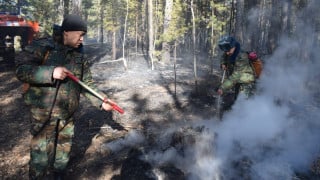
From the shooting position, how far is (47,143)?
381 centimetres

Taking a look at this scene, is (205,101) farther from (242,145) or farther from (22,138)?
(22,138)

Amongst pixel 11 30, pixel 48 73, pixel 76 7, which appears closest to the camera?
pixel 48 73

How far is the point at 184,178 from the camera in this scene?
4.87 meters

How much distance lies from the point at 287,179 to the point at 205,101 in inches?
224

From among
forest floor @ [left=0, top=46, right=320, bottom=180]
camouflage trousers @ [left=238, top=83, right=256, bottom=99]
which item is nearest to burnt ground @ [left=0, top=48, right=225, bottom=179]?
forest floor @ [left=0, top=46, right=320, bottom=180]

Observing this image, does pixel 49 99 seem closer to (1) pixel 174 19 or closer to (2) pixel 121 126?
(2) pixel 121 126

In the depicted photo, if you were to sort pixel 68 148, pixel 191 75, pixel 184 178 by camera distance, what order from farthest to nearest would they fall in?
pixel 191 75 → pixel 184 178 → pixel 68 148

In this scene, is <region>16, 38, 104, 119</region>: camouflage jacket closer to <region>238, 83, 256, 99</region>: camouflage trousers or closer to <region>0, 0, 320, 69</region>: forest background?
<region>238, 83, 256, 99</region>: camouflage trousers

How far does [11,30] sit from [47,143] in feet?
38.4

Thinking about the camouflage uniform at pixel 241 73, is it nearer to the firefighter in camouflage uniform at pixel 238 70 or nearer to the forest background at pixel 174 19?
the firefighter in camouflage uniform at pixel 238 70

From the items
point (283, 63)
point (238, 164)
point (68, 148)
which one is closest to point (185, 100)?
point (238, 164)

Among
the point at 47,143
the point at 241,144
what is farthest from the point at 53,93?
the point at 241,144

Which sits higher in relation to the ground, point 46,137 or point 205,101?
point 46,137

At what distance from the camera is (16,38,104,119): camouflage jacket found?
11.2 feet
